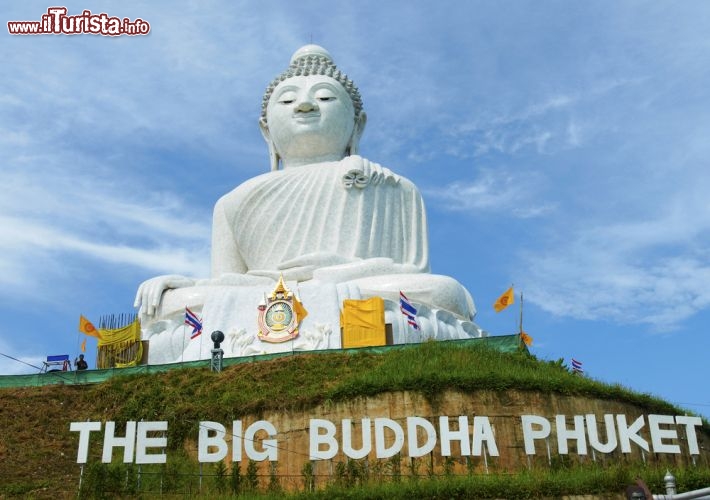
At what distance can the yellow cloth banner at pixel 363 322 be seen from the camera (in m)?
20.3

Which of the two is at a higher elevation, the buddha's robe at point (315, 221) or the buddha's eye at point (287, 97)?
the buddha's eye at point (287, 97)

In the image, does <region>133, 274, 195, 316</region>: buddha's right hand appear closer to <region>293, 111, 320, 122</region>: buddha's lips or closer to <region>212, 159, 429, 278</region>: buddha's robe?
<region>212, 159, 429, 278</region>: buddha's robe

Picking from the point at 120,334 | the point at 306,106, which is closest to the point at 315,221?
the point at 306,106

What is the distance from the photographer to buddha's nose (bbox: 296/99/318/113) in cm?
2553

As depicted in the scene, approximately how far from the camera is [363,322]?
2050 cm

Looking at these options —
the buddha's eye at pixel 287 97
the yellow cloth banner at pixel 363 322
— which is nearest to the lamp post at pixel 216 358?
the yellow cloth banner at pixel 363 322

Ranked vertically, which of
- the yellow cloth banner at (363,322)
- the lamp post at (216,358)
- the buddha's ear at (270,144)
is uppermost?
the buddha's ear at (270,144)

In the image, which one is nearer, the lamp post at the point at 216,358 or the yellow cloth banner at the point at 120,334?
the lamp post at the point at 216,358

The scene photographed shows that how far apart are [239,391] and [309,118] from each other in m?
10.2

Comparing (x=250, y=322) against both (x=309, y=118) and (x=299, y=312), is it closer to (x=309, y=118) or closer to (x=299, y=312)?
(x=299, y=312)

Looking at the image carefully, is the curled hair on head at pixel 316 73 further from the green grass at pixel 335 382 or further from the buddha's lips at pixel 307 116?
the green grass at pixel 335 382

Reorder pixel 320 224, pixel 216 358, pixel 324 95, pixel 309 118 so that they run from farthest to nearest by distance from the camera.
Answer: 1. pixel 324 95
2. pixel 309 118
3. pixel 320 224
4. pixel 216 358

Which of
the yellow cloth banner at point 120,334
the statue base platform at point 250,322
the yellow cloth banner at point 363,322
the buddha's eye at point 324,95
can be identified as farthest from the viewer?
the buddha's eye at point 324,95

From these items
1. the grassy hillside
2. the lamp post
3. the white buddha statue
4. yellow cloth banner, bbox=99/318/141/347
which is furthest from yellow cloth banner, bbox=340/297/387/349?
yellow cloth banner, bbox=99/318/141/347
